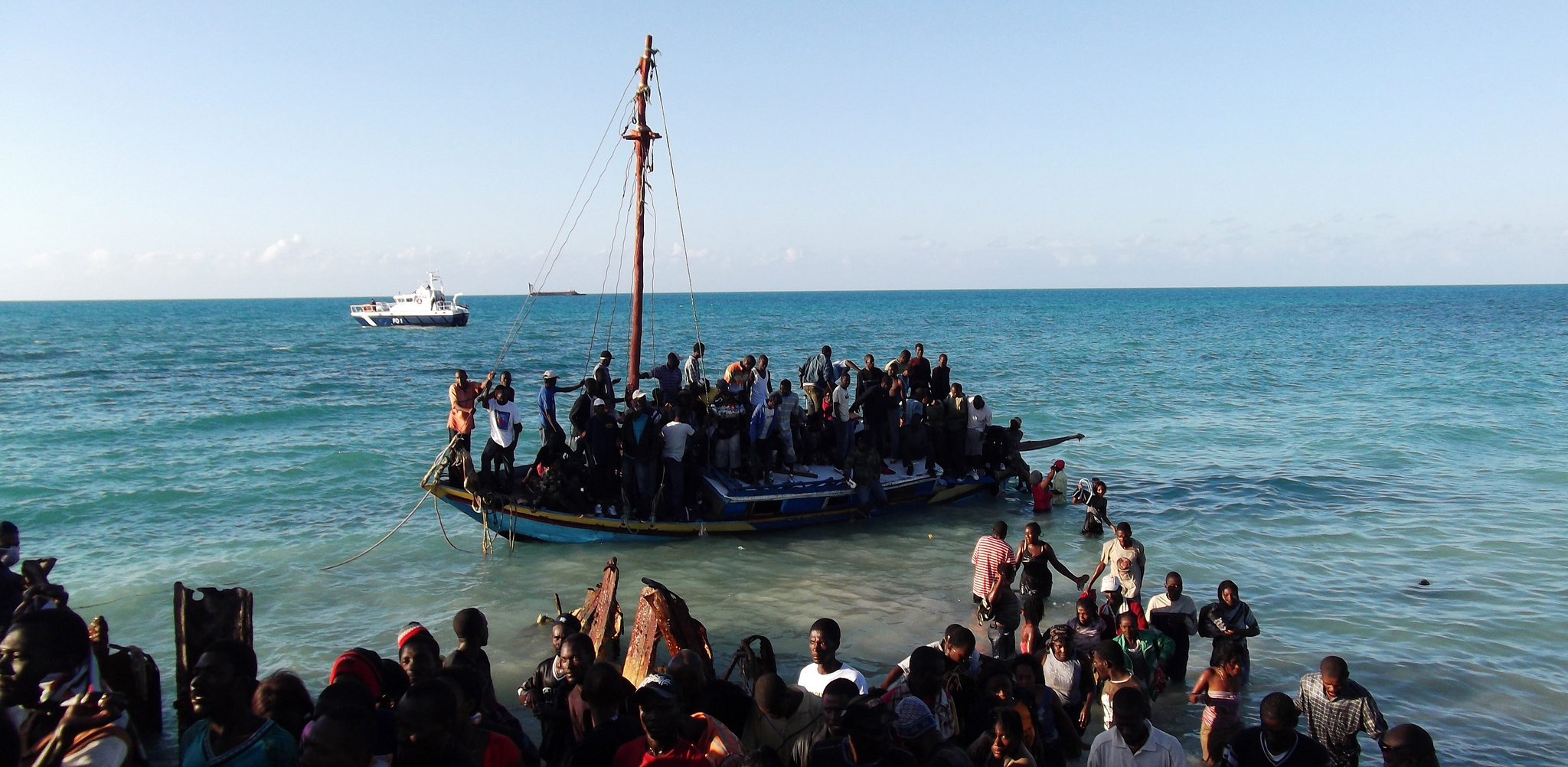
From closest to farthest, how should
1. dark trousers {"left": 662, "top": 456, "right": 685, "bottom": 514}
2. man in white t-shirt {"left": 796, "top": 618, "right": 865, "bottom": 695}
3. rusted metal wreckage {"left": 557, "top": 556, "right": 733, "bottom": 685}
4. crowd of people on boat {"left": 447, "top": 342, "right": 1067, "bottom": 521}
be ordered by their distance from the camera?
man in white t-shirt {"left": 796, "top": 618, "right": 865, "bottom": 695} → rusted metal wreckage {"left": 557, "top": 556, "right": 733, "bottom": 685} → crowd of people on boat {"left": 447, "top": 342, "right": 1067, "bottom": 521} → dark trousers {"left": 662, "top": 456, "right": 685, "bottom": 514}

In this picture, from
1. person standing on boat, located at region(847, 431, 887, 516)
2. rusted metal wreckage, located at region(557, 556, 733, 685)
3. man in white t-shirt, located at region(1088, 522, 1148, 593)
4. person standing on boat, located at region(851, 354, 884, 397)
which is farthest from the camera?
person standing on boat, located at region(851, 354, 884, 397)

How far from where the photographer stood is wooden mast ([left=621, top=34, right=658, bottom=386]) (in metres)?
16.0

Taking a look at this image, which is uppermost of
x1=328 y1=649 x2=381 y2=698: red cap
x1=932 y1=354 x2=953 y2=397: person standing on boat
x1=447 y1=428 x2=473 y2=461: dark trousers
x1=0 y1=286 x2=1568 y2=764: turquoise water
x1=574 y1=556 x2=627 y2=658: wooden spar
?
x1=932 y1=354 x2=953 y2=397: person standing on boat

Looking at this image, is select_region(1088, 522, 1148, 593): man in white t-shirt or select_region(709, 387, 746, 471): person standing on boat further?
select_region(709, 387, 746, 471): person standing on boat

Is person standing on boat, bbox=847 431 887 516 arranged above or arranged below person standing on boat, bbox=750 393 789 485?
below

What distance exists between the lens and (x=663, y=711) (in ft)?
15.0

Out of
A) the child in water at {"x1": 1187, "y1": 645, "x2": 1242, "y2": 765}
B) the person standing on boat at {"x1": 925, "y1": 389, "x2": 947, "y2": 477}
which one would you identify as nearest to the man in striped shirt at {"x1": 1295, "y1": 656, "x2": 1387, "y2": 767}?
the child in water at {"x1": 1187, "y1": 645, "x2": 1242, "y2": 765}

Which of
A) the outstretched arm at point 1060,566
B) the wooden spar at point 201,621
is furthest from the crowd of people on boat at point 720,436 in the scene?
the outstretched arm at point 1060,566

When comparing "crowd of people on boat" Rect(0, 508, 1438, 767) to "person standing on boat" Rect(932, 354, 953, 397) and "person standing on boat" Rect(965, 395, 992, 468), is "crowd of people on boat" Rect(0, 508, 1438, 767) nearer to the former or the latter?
"person standing on boat" Rect(965, 395, 992, 468)

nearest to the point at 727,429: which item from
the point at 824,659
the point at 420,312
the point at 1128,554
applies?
the point at 1128,554

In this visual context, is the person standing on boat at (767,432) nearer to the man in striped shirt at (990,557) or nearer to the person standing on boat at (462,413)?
the person standing on boat at (462,413)

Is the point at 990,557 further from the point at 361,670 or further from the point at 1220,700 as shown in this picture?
A: the point at 361,670

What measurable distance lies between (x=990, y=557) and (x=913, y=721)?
A: 478cm

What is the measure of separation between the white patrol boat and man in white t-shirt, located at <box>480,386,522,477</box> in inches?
3212
